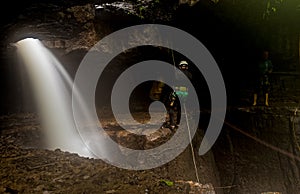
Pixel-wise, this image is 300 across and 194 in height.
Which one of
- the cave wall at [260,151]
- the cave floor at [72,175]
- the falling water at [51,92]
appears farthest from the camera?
the falling water at [51,92]

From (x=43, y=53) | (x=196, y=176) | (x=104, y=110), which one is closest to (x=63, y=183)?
(x=196, y=176)

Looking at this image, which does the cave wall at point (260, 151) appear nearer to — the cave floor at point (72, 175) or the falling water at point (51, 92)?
the cave floor at point (72, 175)

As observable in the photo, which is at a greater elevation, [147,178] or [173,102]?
[173,102]

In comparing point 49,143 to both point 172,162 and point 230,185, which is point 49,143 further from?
point 230,185

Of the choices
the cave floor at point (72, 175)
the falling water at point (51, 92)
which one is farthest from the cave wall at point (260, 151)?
the falling water at point (51, 92)

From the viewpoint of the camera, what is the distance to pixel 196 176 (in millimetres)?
6727

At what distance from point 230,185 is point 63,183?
5640 millimetres

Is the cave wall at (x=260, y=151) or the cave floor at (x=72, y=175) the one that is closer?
the cave floor at (x=72, y=175)

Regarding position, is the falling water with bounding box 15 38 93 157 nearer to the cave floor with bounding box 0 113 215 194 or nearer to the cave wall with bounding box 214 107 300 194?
the cave floor with bounding box 0 113 215 194

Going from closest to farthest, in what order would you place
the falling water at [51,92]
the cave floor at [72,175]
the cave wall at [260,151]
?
1. the cave floor at [72,175]
2. the cave wall at [260,151]
3. the falling water at [51,92]

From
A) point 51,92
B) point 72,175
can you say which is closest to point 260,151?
point 72,175

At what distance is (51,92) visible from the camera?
10.9 meters

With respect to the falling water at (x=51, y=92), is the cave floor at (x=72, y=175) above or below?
below

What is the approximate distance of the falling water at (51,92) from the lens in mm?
7871
